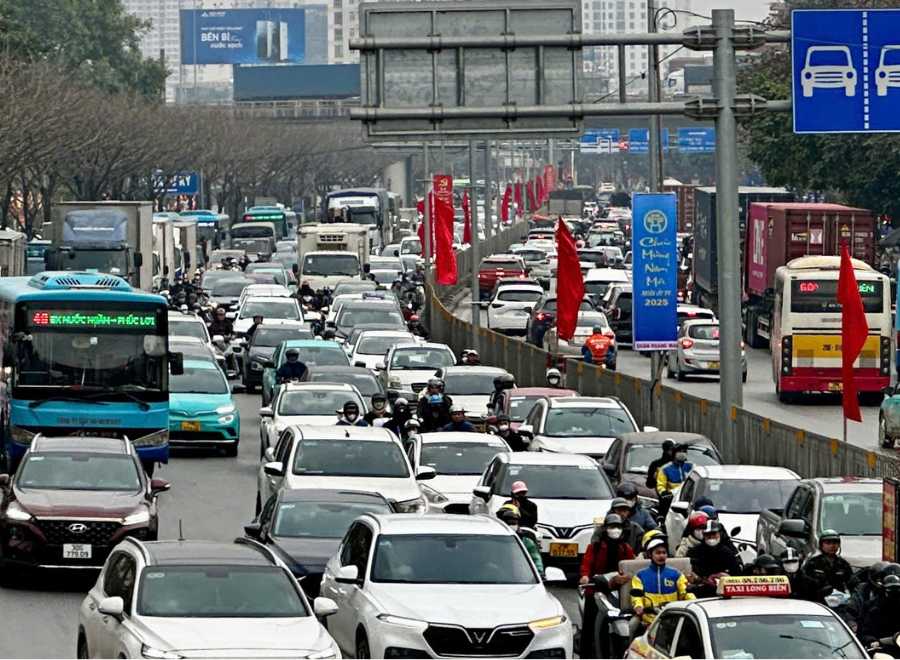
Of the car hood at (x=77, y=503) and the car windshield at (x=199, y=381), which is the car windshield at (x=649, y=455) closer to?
the car hood at (x=77, y=503)

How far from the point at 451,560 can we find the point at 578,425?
13955 mm

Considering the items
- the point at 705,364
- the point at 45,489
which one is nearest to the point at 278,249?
the point at 705,364

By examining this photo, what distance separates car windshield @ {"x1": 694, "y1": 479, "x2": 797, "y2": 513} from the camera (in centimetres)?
2402

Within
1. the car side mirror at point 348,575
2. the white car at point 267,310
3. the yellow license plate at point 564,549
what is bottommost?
the yellow license plate at point 564,549

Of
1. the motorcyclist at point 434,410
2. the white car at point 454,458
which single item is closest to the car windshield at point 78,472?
the white car at point 454,458

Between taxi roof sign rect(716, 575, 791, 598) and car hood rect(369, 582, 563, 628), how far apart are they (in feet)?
7.68

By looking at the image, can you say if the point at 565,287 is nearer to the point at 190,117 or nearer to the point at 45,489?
the point at 45,489

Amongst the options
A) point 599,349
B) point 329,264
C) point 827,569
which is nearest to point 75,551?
point 827,569

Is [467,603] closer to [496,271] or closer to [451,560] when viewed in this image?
[451,560]

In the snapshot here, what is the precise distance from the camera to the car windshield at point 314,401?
1324 inches

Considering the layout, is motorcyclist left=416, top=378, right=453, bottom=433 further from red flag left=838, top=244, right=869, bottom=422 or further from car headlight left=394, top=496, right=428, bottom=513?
car headlight left=394, top=496, right=428, bottom=513

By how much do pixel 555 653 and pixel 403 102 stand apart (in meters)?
10.6

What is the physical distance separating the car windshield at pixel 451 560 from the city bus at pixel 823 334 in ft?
93.1

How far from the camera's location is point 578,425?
32.0 metres
